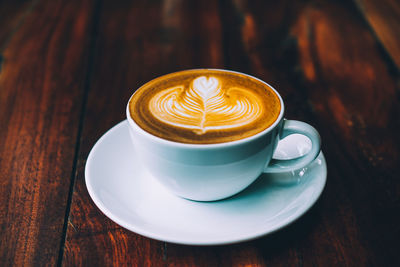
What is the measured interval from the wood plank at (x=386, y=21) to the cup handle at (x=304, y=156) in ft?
1.80

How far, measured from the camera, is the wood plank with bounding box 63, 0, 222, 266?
49 cm

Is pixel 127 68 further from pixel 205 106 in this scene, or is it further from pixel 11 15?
pixel 11 15

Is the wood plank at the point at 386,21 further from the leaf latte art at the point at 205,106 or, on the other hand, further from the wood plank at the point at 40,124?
the wood plank at the point at 40,124

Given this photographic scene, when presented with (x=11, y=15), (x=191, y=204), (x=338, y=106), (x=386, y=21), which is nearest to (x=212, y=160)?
(x=191, y=204)

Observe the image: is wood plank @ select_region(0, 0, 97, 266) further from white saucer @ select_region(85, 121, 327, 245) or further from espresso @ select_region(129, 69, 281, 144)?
espresso @ select_region(129, 69, 281, 144)

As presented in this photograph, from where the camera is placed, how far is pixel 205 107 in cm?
57

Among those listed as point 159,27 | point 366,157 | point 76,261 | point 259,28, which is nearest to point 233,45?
point 259,28

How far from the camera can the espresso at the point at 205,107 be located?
499 millimetres

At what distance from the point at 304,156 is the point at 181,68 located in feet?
1.60

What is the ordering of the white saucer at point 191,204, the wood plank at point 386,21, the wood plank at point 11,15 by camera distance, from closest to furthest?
1. the white saucer at point 191,204
2. the wood plank at point 386,21
3. the wood plank at point 11,15

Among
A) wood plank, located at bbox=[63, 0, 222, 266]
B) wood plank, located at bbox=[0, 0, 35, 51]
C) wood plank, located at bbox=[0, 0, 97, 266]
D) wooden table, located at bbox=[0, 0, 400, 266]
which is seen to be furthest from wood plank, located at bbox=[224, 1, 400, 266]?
wood plank, located at bbox=[0, 0, 35, 51]

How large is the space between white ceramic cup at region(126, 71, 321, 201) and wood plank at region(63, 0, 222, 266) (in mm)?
89

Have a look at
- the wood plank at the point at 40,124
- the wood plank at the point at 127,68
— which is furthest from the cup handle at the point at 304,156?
the wood plank at the point at 40,124

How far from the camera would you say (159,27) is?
1.15 m
